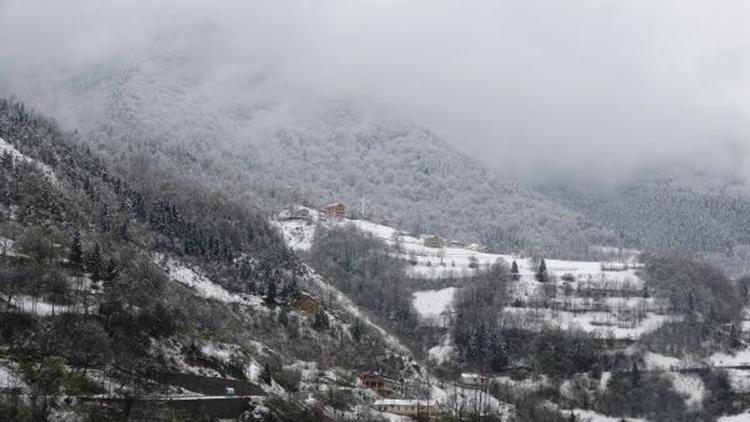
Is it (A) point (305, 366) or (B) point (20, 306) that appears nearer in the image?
(B) point (20, 306)

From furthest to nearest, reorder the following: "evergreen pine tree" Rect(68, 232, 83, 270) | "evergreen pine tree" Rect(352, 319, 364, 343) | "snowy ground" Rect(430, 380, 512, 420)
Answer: "evergreen pine tree" Rect(352, 319, 364, 343), "snowy ground" Rect(430, 380, 512, 420), "evergreen pine tree" Rect(68, 232, 83, 270)

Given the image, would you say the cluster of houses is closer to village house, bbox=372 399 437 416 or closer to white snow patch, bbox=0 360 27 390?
village house, bbox=372 399 437 416

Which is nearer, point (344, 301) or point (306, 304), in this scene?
point (306, 304)

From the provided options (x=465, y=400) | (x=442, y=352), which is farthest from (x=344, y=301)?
(x=465, y=400)

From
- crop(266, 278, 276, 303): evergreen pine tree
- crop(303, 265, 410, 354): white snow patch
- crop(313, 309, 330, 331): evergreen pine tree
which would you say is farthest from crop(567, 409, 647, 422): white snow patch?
crop(266, 278, 276, 303): evergreen pine tree

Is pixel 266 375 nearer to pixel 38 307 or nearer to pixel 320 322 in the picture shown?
pixel 38 307

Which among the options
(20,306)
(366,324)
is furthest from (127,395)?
(366,324)

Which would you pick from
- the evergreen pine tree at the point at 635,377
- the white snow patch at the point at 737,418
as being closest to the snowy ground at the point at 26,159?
the evergreen pine tree at the point at 635,377

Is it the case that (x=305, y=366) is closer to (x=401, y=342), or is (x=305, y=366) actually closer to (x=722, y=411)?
(x=401, y=342)
